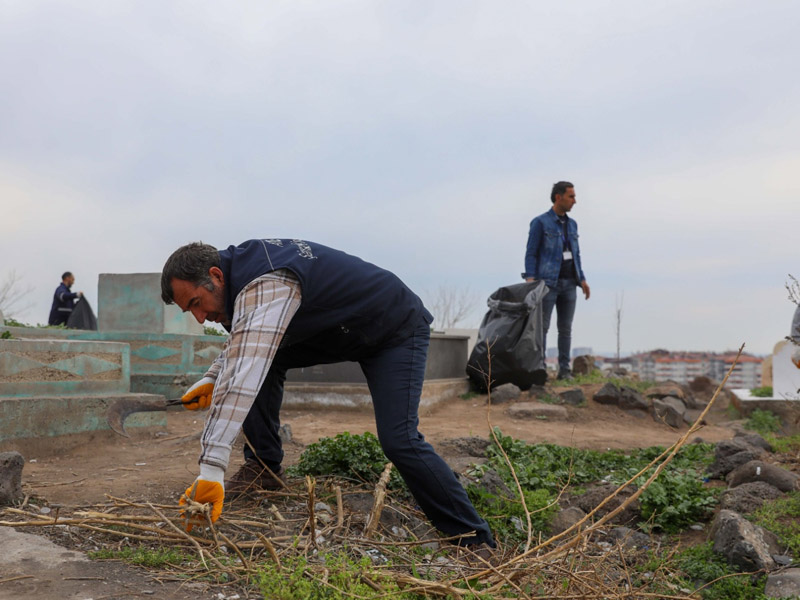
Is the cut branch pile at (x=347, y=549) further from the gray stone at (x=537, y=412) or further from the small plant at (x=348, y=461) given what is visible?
the gray stone at (x=537, y=412)

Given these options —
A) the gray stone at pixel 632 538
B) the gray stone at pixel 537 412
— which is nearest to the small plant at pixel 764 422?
the gray stone at pixel 537 412

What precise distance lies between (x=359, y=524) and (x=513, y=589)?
40.2 inches

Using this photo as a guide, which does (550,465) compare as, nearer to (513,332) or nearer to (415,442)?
(415,442)

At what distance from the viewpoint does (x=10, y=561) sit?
2611 mm

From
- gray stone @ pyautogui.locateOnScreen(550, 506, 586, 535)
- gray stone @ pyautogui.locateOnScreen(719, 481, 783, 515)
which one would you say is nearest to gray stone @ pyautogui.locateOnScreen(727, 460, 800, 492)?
gray stone @ pyautogui.locateOnScreen(719, 481, 783, 515)

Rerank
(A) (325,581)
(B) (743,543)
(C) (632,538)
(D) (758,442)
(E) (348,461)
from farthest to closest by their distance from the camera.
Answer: (D) (758,442), (C) (632,538), (E) (348,461), (B) (743,543), (A) (325,581)

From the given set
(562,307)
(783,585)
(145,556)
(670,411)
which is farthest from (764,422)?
(145,556)

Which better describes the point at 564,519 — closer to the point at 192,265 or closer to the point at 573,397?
the point at 192,265

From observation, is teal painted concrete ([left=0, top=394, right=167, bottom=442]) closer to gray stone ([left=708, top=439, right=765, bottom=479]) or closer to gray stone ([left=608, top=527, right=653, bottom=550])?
gray stone ([left=608, top=527, right=653, bottom=550])

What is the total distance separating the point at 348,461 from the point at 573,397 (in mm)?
5221

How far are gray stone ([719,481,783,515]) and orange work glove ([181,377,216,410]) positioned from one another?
3044 mm

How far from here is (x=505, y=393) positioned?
865 centimetres

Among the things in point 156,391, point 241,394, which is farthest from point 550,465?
point 156,391

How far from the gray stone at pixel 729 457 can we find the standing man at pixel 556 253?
3777mm
